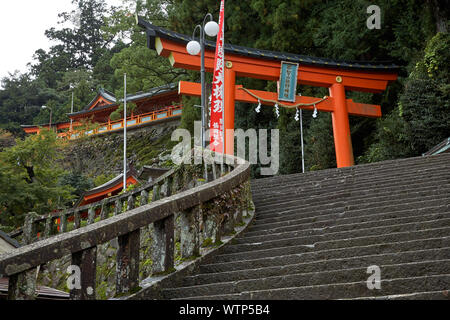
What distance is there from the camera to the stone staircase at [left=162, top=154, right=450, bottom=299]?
128 inches

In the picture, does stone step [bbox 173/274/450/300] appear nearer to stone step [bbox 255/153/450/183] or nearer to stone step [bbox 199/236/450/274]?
stone step [bbox 199/236/450/274]

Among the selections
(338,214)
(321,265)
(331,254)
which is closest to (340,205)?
(338,214)

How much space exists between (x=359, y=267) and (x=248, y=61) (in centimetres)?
1158

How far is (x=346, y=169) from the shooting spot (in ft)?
28.9

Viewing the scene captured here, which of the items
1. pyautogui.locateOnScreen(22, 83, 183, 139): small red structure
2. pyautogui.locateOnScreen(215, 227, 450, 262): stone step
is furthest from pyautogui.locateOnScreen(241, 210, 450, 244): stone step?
pyautogui.locateOnScreen(22, 83, 183, 139): small red structure

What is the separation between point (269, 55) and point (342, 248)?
11226mm

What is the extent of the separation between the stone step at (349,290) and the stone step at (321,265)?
1.47 ft

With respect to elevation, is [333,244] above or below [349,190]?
below

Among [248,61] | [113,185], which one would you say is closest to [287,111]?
[248,61]

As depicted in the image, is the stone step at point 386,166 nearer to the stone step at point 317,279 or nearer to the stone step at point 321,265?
the stone step at point 321,265

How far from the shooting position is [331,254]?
401 cm

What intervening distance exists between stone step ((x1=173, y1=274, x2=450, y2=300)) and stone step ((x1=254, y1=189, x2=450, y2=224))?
230cm

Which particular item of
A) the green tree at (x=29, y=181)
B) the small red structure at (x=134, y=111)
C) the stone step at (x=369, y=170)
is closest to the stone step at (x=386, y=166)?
the stone step at (x=369, y=170)

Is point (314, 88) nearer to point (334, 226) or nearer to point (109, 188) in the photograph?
point (109, 188)
